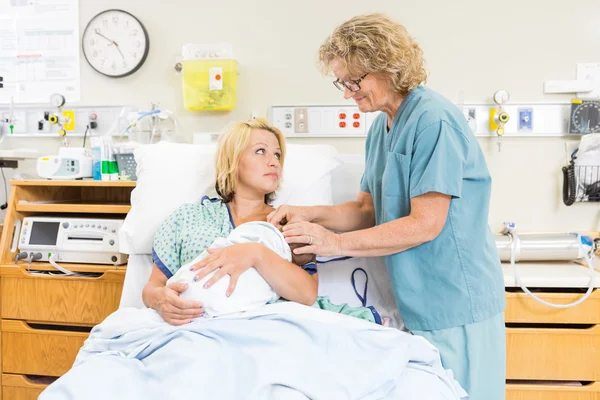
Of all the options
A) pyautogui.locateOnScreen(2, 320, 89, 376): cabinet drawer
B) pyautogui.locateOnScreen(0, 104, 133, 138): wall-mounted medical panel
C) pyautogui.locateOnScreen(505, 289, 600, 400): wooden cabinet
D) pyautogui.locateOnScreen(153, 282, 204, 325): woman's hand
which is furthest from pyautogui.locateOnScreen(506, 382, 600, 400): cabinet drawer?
pyautogui.locateOnScreen(0, 104, 133, 138): wall-mounted medical panel

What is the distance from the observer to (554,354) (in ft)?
5.32

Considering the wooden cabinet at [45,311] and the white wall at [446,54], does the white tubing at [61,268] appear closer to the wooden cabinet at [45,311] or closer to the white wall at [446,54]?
the wooden cabinet at [45,311]

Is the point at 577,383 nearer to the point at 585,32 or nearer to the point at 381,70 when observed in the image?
the point at 381,70

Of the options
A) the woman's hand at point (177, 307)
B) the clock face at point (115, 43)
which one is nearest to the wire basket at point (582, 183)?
the woman's hand at point (177, 307)

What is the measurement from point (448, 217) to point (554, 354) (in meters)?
0.81

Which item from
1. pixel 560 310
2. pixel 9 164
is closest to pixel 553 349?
pixel 560 310

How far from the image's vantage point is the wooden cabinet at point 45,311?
5.96ft

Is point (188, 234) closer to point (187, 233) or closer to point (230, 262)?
point (187, 233)

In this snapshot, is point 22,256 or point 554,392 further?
point 22,256

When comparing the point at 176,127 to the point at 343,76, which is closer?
the point at 343,76

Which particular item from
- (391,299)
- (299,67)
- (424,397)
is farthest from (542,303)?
(299,67)

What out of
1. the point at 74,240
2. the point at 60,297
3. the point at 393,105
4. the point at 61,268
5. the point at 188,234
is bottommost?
the point at 60,297

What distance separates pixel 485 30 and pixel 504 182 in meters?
0.71

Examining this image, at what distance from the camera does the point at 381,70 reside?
1.23m
